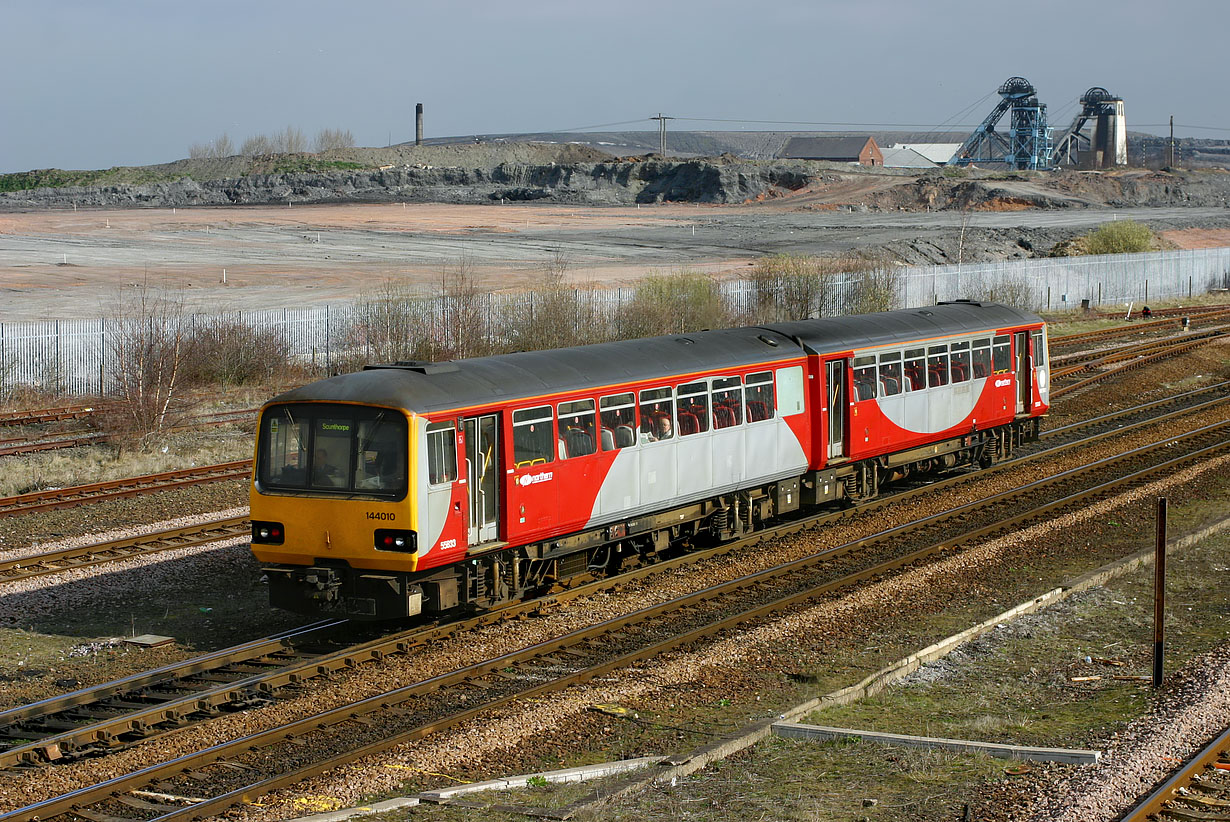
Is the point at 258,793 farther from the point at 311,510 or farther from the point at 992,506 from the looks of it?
the point at 992,506

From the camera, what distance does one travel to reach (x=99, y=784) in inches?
371

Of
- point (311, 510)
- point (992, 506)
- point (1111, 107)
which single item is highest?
point (1111, 107)

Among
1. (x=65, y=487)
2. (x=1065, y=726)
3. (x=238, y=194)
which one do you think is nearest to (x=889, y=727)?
(x=1065, y=726)

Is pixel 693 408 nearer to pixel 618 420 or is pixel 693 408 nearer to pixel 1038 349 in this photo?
pixel 618 420

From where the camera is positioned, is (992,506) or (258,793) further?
(992,506)

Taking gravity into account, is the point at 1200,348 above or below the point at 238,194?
below

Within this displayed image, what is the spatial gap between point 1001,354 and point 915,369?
3.25m

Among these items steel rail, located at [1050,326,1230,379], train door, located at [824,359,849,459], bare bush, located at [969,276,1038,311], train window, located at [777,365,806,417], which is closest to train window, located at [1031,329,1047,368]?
train door, located at [824,359,849,459]

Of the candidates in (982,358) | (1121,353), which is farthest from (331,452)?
(1121,353)

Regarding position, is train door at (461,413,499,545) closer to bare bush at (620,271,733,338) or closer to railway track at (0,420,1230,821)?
railway track at (0,420,1230,821)

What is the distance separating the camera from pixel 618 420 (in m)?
15.2

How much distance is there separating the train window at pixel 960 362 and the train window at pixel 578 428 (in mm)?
9093

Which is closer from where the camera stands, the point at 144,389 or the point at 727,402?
the point at 727,402

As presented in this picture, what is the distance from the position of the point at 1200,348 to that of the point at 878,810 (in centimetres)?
3647
